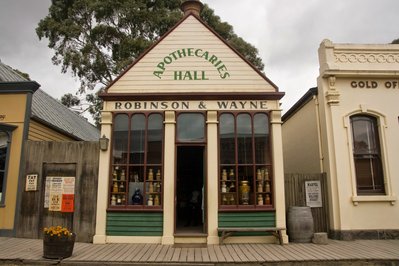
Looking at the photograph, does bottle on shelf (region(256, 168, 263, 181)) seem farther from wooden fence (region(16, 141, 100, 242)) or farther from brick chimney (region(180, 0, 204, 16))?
brick chimney (region(180, 0, 204, 16))

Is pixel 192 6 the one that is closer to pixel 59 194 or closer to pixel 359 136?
pixel 359 136

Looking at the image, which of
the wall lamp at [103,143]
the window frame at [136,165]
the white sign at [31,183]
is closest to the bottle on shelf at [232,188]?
the window frame at [136,165]

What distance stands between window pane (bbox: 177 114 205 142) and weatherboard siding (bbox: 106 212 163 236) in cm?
234

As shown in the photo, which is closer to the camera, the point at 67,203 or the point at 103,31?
the point at 67,203

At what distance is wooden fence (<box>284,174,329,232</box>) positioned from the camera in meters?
10.4

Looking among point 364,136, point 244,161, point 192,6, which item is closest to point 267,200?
point 244,161

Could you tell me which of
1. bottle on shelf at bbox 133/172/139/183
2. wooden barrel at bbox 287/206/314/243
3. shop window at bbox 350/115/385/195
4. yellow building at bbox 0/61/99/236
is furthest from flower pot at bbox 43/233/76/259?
shop window at bbox 350/115/385/195

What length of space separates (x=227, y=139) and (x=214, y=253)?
3294 millimetres

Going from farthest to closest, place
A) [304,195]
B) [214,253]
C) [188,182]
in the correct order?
[188,182] → [304,195] → [214,253]

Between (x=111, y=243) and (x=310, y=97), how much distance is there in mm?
8034

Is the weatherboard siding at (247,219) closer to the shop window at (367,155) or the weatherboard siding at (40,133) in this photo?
the shop window at (367,155)

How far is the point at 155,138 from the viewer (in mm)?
10047

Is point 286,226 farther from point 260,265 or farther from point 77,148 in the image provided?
point 77,148

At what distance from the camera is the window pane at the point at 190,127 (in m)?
10.0
